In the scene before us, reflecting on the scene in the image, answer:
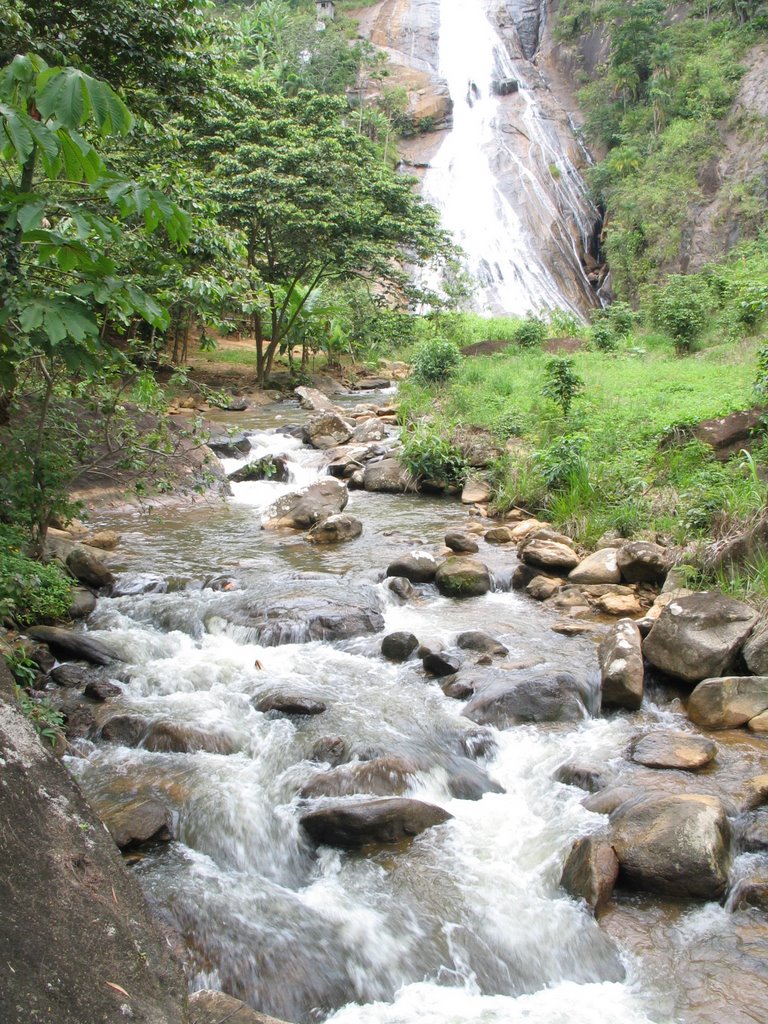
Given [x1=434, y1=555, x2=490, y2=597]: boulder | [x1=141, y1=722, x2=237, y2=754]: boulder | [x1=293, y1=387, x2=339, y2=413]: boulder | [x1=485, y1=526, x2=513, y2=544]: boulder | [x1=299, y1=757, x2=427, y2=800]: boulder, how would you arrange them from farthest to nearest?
[x1=293, y1=387, x2=339, y2=413]: boulder, [x1=485, y1=526, x2=513, y2=544]: boulder, [x1=434, y1=555, x2=490, y2=597]: boulder, [x1=141, y1=722, x2=237, y2=754]: boulder, [x1=299, y1=757, x2=427, y2=800]: boulder

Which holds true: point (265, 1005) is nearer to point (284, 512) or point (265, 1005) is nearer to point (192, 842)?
point (192, 842)

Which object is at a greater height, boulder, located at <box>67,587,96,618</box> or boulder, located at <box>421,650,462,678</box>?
boulder, located at <box>67,587,96,618</box>

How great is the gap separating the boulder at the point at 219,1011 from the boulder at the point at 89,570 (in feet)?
19.0

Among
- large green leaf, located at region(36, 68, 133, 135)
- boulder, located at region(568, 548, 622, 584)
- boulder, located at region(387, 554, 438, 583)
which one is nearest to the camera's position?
large green leaf, located at region(36, 68, 133, 135)

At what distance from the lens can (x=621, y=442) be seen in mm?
10797

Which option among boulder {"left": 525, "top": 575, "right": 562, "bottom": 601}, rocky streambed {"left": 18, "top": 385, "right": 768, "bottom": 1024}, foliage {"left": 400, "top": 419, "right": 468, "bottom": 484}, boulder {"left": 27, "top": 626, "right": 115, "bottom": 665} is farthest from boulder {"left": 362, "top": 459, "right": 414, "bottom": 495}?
boulder {"left": 27, "top": 626, "right": 115, "bottom": 665}

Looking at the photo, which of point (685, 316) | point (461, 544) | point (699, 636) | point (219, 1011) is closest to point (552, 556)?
point (461, 544)

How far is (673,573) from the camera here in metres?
7.58

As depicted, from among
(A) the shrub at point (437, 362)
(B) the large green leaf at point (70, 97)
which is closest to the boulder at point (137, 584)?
(B) the large green leaf at point (70, 97)

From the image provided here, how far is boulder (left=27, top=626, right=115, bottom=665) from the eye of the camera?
6.55 metres

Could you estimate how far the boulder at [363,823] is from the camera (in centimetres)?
447

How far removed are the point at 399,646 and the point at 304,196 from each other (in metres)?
13.0

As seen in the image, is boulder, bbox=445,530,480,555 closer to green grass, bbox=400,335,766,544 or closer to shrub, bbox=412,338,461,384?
green grass, bbox=400,335,766,544

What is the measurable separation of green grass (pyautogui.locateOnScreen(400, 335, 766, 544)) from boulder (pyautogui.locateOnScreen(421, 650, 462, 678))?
289cm
